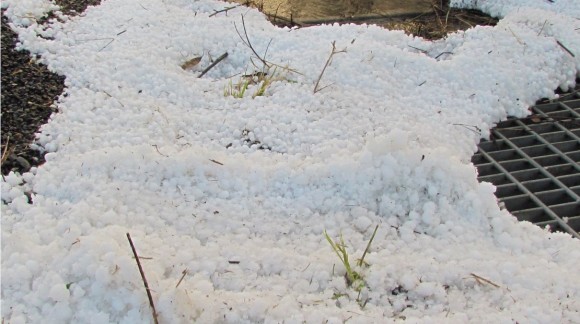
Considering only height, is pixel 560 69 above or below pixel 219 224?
above

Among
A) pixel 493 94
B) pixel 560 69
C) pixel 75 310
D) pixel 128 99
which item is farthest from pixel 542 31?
pixel 75 310

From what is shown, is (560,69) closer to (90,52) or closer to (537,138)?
(537,138)

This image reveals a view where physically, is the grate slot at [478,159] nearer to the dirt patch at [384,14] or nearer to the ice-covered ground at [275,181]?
the ice-covered ground at [275,181]

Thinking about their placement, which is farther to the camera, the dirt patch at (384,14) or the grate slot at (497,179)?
the dirt patch at (384,14)

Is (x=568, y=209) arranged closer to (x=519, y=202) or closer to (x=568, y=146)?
(x=519, y=202)

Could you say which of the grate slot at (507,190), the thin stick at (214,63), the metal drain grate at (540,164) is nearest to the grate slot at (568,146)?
the metal drain grate at (540,164)

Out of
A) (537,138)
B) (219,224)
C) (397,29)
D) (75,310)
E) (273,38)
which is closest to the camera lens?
(75,310)
